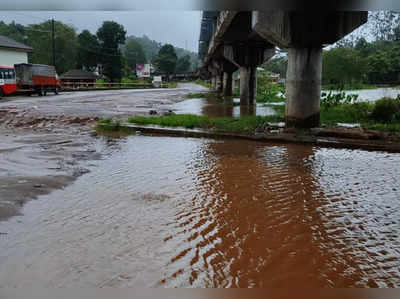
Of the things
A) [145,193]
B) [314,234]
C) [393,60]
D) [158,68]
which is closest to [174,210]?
[145,193]

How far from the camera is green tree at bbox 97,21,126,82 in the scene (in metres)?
72.1

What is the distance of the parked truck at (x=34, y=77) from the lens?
107ft

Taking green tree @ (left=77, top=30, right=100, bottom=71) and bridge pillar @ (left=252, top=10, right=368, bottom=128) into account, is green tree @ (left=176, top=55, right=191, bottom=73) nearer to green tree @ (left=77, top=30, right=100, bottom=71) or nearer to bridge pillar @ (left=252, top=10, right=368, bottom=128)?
green tree @ (left=77, top=30, right=100, bottom=71)

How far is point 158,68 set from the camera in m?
127

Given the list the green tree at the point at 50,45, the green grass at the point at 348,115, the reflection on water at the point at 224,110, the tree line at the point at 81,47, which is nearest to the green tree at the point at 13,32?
the tree line at the point at 81,47

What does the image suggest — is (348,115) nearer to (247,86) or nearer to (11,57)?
(247,86)

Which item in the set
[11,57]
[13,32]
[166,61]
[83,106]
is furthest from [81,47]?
[83,106]

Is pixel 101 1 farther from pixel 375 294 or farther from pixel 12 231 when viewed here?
pixel 12 231

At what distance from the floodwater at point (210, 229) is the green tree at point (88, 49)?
7148 centimetres

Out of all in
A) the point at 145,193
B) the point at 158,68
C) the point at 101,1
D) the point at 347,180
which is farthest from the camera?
the point at 158,68

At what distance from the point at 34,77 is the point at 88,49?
143 feet

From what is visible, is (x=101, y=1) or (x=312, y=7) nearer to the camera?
(x=101, y=1)

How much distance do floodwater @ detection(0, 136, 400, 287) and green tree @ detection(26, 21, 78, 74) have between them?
2815 inches

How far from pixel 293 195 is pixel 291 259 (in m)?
2.26
